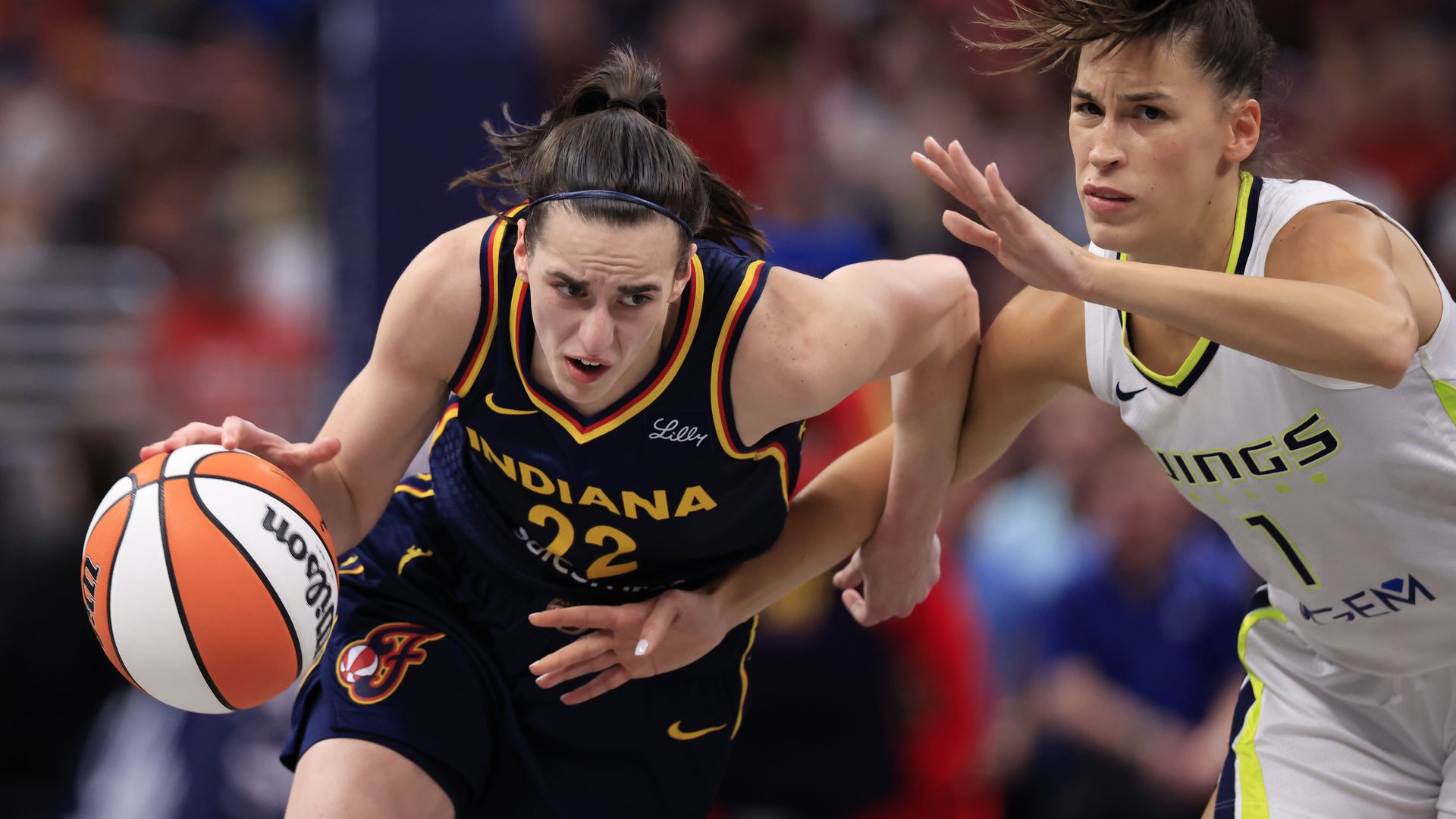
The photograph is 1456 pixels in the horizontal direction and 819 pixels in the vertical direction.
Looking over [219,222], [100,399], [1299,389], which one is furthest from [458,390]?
[219,222]

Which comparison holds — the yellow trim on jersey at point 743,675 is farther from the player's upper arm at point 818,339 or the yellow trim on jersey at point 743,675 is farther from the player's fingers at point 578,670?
the player's upper arm at point 818,339

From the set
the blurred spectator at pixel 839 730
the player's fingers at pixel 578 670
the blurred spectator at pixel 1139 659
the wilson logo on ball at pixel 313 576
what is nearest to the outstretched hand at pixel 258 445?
the wilson logo on ball at pixel 313 576

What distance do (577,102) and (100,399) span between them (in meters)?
5.51

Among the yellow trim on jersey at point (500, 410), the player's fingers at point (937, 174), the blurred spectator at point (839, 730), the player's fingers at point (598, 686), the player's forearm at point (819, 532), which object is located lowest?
the blurred spectator at point (839, 730)

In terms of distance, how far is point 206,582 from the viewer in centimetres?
335

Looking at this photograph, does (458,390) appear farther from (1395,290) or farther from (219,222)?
(219,222)

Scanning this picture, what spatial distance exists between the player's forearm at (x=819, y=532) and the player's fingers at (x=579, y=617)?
32 centimetres

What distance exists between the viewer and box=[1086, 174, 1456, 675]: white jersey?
133 inches

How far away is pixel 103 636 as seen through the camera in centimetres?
344

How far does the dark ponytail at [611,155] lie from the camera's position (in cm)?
339

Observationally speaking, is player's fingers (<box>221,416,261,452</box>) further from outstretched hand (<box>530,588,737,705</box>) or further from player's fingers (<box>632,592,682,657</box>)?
player's fingers (<box>632,592,682,657</box>)

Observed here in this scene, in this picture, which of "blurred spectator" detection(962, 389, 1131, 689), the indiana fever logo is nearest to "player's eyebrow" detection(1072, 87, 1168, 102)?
the indiana fever logo

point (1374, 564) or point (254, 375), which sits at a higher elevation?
point (1374, 564)

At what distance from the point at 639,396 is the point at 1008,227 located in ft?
3.03
